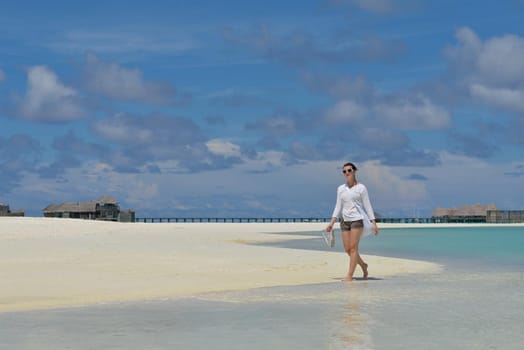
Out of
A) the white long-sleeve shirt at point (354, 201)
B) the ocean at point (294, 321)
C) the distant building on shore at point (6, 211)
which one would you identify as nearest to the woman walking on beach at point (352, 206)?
the white long-sleeve shirt at point (354, 201)

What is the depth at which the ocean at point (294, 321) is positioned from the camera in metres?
6.73

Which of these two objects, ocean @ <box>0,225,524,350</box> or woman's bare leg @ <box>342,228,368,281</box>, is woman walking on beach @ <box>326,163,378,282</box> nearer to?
woman's bare leg @ <box>342,228,368,281</box>

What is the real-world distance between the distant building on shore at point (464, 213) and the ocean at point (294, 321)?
3987 inches

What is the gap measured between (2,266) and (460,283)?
936cm

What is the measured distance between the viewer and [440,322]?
8.09 metres

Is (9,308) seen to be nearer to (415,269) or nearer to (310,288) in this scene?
(310,288)

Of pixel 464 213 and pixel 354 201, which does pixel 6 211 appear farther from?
pixel 354 201

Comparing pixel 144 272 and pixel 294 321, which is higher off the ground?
pixel 144 272

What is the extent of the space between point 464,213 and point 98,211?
5632 cm

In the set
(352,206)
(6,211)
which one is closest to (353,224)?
(352,206)

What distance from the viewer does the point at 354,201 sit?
12219 millimetres

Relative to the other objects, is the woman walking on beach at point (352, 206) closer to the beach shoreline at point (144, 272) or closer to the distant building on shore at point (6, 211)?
the beach shoreline at point (144, 272)

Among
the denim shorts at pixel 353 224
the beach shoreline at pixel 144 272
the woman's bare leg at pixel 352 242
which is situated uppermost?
the denim shorts at pixel 353 224

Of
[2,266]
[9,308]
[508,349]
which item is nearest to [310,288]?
[9,308]
